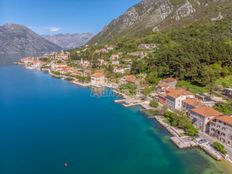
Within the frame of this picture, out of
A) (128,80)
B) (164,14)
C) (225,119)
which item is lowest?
(225,119)

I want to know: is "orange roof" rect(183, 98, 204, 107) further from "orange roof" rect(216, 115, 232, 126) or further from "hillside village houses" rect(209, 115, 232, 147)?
"orange roof" rect(216, 115, 232, 126)

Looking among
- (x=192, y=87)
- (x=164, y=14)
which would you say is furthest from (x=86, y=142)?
(x=164, y=14)

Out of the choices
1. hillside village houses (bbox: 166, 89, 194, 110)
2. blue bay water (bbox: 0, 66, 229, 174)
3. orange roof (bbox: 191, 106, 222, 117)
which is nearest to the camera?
blue bay water (bbox: 0, 66, 229, 174)

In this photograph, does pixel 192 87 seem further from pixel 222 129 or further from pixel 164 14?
pixel 164 14

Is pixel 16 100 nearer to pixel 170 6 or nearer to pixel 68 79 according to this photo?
pixel 68 79

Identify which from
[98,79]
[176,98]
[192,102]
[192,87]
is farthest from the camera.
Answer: [98,79]

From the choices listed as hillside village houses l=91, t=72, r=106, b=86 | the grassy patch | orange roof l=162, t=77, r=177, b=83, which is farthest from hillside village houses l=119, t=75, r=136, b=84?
→ the grassy patch
